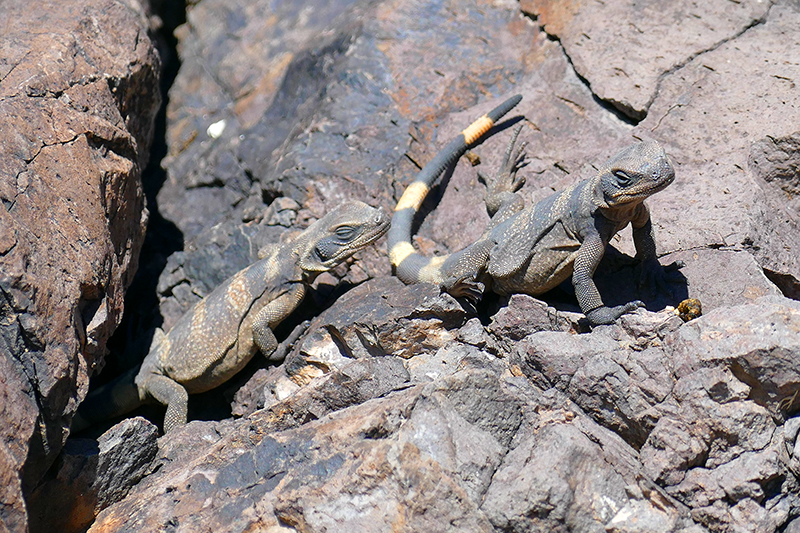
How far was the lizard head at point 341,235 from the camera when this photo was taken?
5926mm

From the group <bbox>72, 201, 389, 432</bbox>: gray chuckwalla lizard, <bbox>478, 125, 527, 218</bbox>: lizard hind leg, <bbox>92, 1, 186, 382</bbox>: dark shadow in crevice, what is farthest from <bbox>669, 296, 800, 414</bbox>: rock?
<bbox>92, 1, 186, 382</bbox>: dark shadow in crevice

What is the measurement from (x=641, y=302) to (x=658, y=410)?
3.13ft

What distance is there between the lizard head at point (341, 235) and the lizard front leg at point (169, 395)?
1560mm

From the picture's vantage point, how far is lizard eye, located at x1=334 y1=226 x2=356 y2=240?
19.5 feet

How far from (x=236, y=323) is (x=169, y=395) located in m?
0.86

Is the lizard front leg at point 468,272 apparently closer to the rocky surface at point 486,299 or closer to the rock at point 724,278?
the rocky surface at point 486,299

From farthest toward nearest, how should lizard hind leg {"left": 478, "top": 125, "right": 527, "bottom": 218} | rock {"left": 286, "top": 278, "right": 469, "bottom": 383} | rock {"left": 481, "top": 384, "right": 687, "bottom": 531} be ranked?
lizard hind leg {"left": 478, "top": 125, "right": 527, "bottom": 218} → rock {"left": 286, "top": 278, "right": 469, "bottom": 383} → rock {"left": 481, "top": 384, "right": 687, "bottom": 531}

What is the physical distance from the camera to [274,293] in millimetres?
6145

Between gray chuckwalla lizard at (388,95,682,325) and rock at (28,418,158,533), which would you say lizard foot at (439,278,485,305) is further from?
rock at (28,418,158,533)

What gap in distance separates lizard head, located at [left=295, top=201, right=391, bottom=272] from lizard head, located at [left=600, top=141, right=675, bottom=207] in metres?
2.05

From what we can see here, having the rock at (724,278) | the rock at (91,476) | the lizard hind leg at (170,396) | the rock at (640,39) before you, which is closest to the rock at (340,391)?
the rock at (91,476)

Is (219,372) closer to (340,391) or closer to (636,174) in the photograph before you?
(340,391)

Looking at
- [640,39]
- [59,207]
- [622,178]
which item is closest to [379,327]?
[622,178]

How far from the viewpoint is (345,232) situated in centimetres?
594
